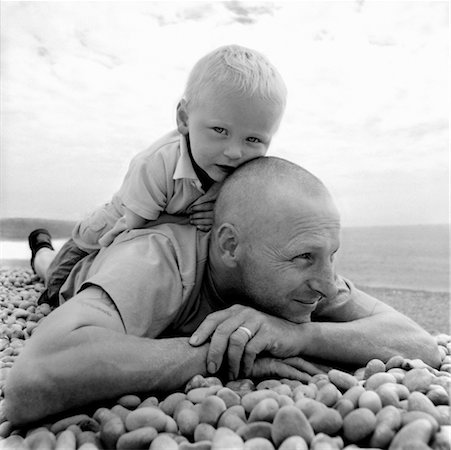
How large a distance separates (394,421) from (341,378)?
0.45 meters

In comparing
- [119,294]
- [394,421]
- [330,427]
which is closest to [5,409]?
[119,294]

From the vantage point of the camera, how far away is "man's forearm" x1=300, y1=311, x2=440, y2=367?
223 centimetres

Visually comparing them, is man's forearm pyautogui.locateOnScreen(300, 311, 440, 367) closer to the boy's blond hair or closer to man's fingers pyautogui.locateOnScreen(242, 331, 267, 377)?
man's fingers pyautogui.locateOnScreen(242, 331, 267, 377)

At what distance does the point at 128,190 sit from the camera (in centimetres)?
252

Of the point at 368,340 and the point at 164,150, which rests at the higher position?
the point at 164,150

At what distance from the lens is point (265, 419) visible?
1575 mm

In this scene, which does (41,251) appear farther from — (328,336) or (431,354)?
(431,354)

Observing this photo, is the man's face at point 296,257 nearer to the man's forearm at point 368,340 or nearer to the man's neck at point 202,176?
the man's forearm at point 368,340

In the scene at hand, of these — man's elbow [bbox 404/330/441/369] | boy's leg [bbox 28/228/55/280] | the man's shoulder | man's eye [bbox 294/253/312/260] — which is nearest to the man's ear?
the man's shoulder

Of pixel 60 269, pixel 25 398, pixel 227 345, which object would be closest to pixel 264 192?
pixel 227 345

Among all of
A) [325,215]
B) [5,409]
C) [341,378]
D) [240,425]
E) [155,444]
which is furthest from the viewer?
[325,215]

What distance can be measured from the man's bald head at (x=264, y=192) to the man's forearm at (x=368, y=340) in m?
0.46

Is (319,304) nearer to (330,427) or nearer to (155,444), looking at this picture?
(330,427)

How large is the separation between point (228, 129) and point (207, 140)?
96 mm
